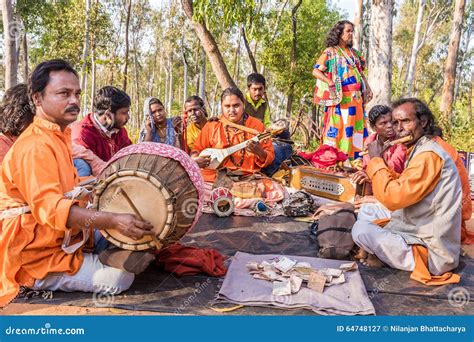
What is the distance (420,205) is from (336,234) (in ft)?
2.56

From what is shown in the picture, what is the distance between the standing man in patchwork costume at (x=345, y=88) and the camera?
6.27 metres

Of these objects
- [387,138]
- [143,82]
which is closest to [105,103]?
[387,138]

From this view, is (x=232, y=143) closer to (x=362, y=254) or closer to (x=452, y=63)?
(x=362, y=254)

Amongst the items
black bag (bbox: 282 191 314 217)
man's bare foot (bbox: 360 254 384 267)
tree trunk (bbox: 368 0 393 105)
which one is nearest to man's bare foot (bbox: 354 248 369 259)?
man's bare foot (bbox: 360 254 384 267)

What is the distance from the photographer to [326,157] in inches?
235

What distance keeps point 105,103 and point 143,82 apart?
36.4 metres

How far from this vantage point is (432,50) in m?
29.9

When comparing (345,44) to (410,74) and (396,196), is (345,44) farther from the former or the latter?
(410,74)

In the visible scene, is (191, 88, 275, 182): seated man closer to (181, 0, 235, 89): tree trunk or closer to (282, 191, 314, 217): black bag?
(282, 191, 314, 217): black bag

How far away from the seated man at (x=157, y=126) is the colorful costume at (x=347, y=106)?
98.2 inches

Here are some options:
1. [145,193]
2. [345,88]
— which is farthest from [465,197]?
[345,88]

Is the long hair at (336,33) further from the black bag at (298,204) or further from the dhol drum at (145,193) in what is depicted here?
the dhol drum at (145,193)

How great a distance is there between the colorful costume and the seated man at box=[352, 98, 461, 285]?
3297 millimetres

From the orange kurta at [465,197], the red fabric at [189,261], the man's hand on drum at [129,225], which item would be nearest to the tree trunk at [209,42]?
the orange kurta at [465,197]
